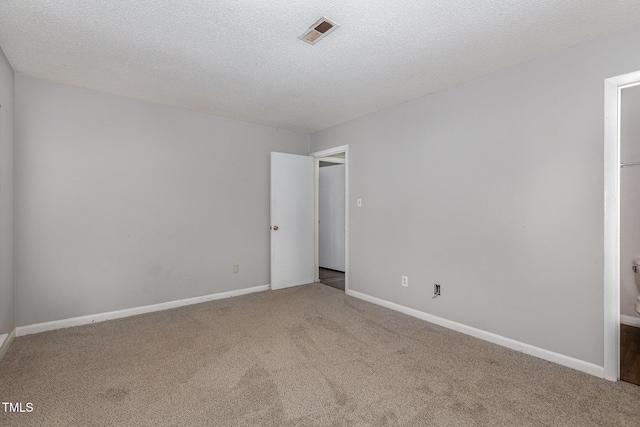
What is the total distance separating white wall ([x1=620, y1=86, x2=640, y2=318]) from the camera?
115 inches

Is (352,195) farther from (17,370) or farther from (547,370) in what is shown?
(17,370)

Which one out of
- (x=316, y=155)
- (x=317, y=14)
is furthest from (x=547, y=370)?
(x=316, y=155)

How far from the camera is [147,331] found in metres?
2.92

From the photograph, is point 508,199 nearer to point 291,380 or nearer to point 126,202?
point 291,380

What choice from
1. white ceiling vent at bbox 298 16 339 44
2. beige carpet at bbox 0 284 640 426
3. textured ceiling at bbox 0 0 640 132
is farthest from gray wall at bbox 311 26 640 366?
white ceiling vent at bbox 298 16 339 44

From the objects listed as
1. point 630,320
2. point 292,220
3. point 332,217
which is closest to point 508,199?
point 630,320

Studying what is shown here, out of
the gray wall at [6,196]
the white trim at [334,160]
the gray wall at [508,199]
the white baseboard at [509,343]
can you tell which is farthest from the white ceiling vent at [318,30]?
the white trim at [334,160]

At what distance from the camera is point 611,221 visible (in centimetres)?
211

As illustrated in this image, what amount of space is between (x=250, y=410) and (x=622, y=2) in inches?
130

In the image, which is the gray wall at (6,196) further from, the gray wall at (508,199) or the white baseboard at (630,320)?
the white baseboard at (630,320)

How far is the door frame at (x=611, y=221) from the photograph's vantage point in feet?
6.86

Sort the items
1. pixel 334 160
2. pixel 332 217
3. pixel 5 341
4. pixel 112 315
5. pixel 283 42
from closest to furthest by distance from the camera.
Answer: pixel 283 42, pixel 5 341, pixel 112 315, pixel 334 160, pixel 332 217

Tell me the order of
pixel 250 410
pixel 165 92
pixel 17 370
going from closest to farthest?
1. pixel 250 410
2. pixel 17 370
3. pixel 165 92

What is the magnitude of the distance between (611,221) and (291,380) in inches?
99.2
